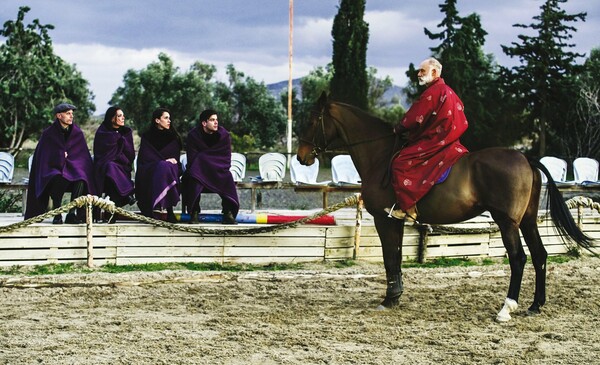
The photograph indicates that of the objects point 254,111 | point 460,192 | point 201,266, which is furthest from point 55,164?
point 254,111

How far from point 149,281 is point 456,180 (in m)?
3.51

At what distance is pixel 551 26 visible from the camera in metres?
32.1

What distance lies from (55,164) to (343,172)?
20.1 feet

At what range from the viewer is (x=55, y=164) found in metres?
8.52

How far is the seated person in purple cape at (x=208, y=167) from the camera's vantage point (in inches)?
349

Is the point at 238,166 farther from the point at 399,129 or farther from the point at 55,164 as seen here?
the point at 399,129

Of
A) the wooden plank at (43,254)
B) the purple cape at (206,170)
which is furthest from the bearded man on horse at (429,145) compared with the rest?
the wooden plank at (43,254)

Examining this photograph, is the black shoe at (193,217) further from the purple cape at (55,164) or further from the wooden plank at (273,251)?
the purple cape at (55,164)

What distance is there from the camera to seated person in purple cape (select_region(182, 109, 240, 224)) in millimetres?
8875

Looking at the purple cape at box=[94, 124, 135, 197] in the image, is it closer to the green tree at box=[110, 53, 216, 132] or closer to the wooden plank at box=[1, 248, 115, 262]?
the wooden plank at box=[1, 248, 115, 262]

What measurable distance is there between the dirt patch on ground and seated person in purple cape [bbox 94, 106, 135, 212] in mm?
1387

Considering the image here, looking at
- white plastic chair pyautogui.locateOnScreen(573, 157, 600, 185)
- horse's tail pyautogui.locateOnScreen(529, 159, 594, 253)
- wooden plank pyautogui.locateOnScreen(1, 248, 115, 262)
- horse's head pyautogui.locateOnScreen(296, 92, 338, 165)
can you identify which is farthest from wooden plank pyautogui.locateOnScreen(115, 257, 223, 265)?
white plastic chair pyautogui.locateOnScreen(573, 157, 600, 185)

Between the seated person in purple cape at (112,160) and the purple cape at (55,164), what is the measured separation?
0.14 m

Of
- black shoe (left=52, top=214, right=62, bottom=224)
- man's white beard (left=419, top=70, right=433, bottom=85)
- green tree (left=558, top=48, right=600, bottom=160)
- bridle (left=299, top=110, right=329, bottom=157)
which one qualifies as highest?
green tree (left=558, top=48, right=600, bottom=160)
